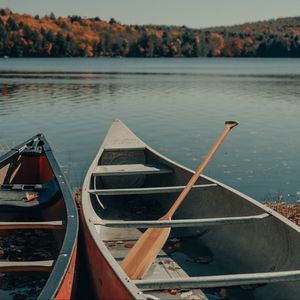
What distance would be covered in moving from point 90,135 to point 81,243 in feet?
57.8

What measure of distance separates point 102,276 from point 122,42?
17791 cm

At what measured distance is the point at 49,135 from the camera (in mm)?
26109

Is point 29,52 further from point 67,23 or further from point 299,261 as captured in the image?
point 299,261

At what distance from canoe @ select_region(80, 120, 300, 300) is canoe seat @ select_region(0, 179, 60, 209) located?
855 millimetres

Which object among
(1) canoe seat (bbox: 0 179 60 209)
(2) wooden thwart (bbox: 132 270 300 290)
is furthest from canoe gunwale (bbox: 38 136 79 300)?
(2) wooden thwart (bbox: 132 270 300 290)

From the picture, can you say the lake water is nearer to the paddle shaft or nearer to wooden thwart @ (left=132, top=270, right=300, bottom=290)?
the paddle shaft

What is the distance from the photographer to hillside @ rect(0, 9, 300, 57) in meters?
162

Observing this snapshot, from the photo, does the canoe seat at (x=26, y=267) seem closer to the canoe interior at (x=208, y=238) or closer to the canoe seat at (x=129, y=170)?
the canoe interior at (x=208, y=238)

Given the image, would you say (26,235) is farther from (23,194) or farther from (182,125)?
(182,125)

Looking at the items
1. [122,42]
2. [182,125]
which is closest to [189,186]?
[182,125]

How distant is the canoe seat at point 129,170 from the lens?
1183cm

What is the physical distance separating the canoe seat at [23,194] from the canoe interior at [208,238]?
1062 mm

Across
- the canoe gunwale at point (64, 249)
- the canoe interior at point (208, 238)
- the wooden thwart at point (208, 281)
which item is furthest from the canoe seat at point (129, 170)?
the wooden thwart at point (208, 281)

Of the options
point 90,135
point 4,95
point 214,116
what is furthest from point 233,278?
point 4,95
